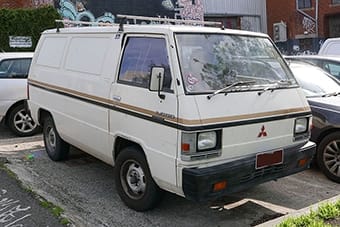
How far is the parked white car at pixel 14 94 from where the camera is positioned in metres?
8.32

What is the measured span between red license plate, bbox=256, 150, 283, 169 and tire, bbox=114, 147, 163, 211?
3.46 ft

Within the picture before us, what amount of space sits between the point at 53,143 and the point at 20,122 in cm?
214

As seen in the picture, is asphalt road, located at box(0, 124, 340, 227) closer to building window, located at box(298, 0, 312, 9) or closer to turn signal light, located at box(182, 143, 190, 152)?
turn signal light, located at box(182, 143, 190, 152)

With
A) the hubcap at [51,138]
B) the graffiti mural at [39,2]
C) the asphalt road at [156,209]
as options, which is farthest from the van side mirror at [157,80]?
the graffiti mural at [39,2]

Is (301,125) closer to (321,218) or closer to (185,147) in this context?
(321,218)

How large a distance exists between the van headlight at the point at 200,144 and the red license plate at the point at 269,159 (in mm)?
508

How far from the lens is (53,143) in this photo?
6.73m

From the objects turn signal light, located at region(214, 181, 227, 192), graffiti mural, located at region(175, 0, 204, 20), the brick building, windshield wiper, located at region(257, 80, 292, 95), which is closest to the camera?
turn signal light, located at region(214, 181, 227, 192)

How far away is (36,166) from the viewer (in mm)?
6406

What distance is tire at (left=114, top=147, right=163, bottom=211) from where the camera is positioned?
446cm

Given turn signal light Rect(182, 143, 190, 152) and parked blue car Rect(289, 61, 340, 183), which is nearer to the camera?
turn signal light Rect(182, 143, 190, 152)

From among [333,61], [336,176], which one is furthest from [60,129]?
[333,61]

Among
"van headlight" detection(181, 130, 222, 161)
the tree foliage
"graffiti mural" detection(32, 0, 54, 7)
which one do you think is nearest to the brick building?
"graffiti mural" detection(32, 0, 54, 7)

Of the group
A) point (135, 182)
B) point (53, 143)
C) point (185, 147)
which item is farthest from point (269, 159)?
point (53, 143)
